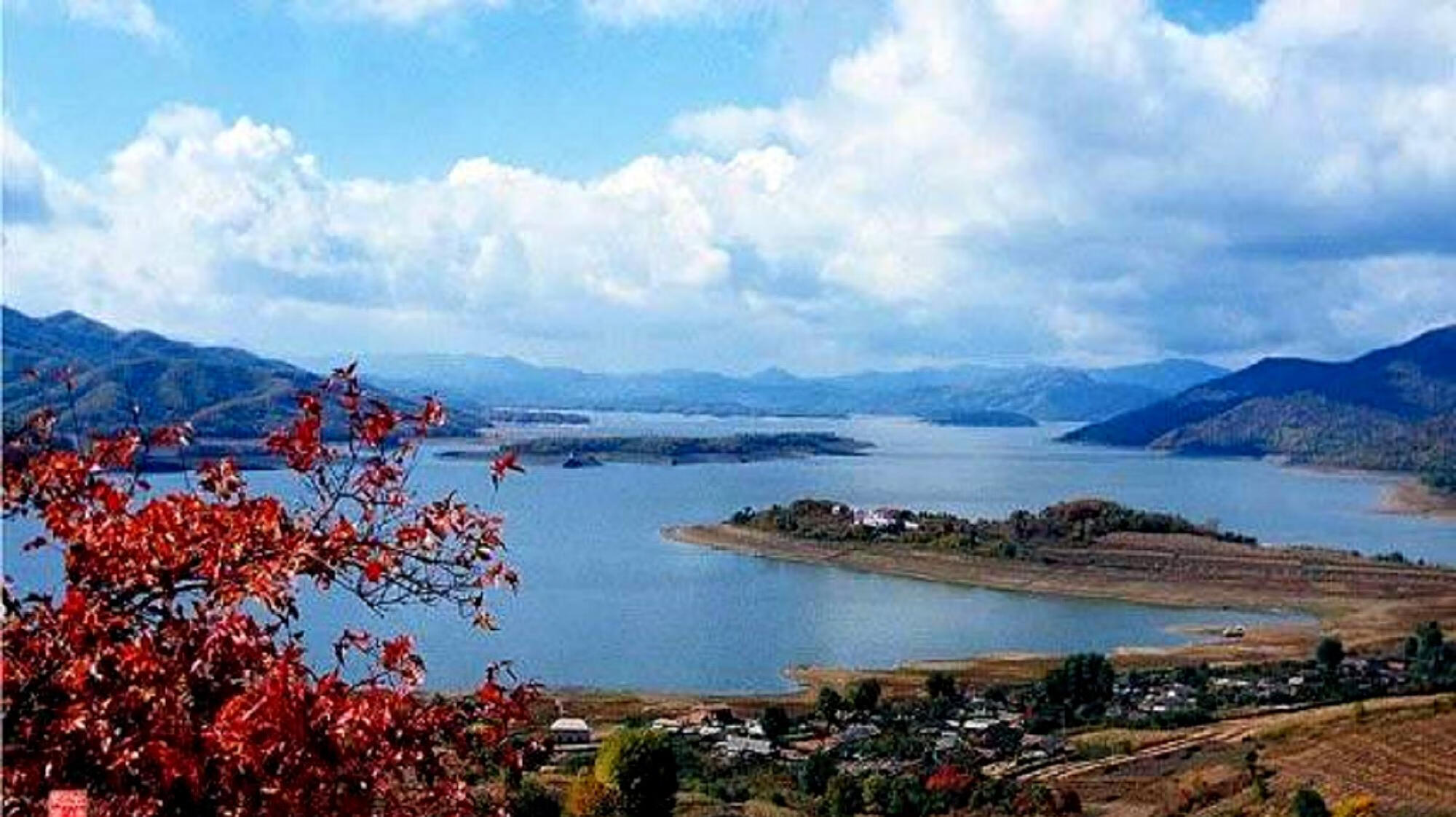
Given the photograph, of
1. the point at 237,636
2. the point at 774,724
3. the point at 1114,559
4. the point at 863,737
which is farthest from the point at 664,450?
the point at 237,636

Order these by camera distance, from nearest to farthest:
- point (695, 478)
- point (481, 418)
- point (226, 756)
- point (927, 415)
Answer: point (226, 756)
point (695, 478)
point (481, 418)
point (927, 415)

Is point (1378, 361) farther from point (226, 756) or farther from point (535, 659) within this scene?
point (226, 756)

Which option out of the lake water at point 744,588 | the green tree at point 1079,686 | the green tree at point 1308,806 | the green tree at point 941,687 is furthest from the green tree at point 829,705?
the green tree at point 1308,806

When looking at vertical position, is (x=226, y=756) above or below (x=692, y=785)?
above

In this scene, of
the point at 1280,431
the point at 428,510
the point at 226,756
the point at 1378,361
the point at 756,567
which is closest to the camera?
the point at 226,756

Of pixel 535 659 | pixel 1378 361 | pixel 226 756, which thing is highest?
pixel 1378 361

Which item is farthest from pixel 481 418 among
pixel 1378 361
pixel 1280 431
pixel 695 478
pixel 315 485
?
pixel 315 485

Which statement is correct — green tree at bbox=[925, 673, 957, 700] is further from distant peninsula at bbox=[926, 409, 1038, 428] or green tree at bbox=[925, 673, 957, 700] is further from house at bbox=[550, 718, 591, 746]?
distant peninsula at bbox=[926, 409, 1038, 428]
